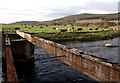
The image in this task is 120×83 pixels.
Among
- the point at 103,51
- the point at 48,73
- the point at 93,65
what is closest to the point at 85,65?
the point at 93,65

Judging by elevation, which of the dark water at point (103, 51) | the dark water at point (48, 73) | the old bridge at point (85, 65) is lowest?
the dark water at point (48, 73)

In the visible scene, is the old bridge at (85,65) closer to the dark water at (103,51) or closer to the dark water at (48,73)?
the dark water at (48,73)

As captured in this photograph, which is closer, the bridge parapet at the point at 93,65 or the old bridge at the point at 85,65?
the bridge parapet at the point at 93,65

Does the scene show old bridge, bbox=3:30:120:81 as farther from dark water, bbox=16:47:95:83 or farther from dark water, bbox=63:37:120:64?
dark water, bbox=63:37:120:64

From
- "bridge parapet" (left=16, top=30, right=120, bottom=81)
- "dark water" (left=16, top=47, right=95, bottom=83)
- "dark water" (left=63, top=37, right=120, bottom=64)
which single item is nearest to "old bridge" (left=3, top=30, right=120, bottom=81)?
"bridge parapet" (left=16, top=30, right=120, bottom=81)

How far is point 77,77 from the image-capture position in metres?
30.2

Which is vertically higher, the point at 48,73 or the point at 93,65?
the point at 93,65

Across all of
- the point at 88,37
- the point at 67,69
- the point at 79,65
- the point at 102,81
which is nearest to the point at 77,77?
the point at 67,69

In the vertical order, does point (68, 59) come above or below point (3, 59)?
above

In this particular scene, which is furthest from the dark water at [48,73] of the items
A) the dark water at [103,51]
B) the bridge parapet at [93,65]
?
the bridge parapet at [93,65]

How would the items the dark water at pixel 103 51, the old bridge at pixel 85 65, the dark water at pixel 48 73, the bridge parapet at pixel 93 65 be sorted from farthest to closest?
the dark water at pixel 103 51
the dark water at pixel 48 73
the old bridge at pixel 85 65
the bridge parapet at pixel 93 65

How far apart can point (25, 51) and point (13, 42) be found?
315 cm

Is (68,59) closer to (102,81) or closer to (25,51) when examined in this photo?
(102,81)

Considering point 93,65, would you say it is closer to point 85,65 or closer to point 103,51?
point 85,65
